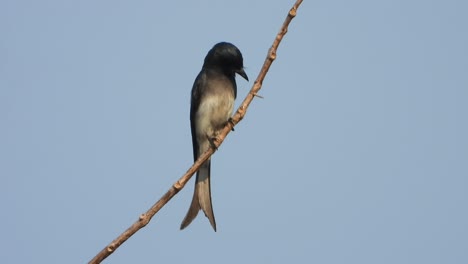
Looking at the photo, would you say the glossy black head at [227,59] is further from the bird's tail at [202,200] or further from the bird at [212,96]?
the bird's tail at [202,200]

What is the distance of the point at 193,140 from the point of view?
7.48m

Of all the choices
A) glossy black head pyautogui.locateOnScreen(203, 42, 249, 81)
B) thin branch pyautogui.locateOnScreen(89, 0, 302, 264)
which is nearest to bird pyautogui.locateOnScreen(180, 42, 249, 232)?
glossy black head pyautogui.locateOnScreen(203, 42, 249, 81)

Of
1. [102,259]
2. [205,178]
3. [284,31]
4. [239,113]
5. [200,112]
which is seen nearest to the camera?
[102,259]

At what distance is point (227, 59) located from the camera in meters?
7.26

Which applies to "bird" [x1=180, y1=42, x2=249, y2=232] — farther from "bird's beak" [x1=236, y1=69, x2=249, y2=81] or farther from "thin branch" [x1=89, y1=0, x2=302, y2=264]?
A: "thin branch" [x1=89, y1=0, x2=302, y2=264]

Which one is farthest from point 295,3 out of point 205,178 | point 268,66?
point 205,178

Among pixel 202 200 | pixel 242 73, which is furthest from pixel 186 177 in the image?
pixel 242 73

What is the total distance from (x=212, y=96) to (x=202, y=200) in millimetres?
1512

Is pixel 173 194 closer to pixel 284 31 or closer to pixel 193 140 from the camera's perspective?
pixel 284 31

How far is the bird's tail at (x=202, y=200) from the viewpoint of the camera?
5.34 meters

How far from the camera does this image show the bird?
693 centimetres

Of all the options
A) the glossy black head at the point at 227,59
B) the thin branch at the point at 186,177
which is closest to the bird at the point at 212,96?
the glossy black head at the point at 227,59

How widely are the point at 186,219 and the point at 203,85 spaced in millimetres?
2301

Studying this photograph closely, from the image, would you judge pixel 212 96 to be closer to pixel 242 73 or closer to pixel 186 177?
pixel 242 73
